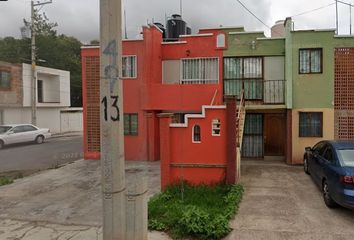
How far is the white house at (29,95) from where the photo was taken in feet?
94.2

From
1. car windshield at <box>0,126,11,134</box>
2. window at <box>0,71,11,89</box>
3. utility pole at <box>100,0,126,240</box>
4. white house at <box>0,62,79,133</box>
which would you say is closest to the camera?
utility pole at <box>100,0,126,240</box>

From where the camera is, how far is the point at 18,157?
1895 cm

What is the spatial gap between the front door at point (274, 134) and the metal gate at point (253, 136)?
283mm

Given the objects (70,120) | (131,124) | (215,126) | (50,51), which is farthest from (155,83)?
(50,51)

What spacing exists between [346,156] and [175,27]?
1421 cm

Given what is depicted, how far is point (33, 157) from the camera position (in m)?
18.9

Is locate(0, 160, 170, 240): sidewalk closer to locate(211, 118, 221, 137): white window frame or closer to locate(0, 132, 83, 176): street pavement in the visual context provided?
locate(0, 132, 83, 176): street pavement

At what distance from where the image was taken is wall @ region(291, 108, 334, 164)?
555 inches

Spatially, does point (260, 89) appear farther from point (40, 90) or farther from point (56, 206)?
point (40, 90)

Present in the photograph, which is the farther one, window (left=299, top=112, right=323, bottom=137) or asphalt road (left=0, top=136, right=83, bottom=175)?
asphalt road (left=0, top=136, right=83, bottom=175)

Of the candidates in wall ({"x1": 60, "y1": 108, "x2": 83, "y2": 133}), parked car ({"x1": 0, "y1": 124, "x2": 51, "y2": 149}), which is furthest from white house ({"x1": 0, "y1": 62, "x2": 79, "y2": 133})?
parked car ({"x1": 0, "y1": 124, "x2": 51, "y2": 149})

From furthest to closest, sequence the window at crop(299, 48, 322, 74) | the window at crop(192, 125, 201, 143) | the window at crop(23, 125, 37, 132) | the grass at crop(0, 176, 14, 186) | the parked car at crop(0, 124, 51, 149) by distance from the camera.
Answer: the window at crop(23, 125, 37, 132) → the parked car at crop(0, 124, 51, 149) → the window at crop(299, 48, 322, 74) → the grass at crop(0, 176, 14, 186) → the window at crop(192, 125, 201, 143)

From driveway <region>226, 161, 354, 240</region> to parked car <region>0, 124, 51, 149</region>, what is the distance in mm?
18218

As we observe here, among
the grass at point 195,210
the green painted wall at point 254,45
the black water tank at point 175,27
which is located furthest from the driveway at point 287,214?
the black water tank at point 175,27
